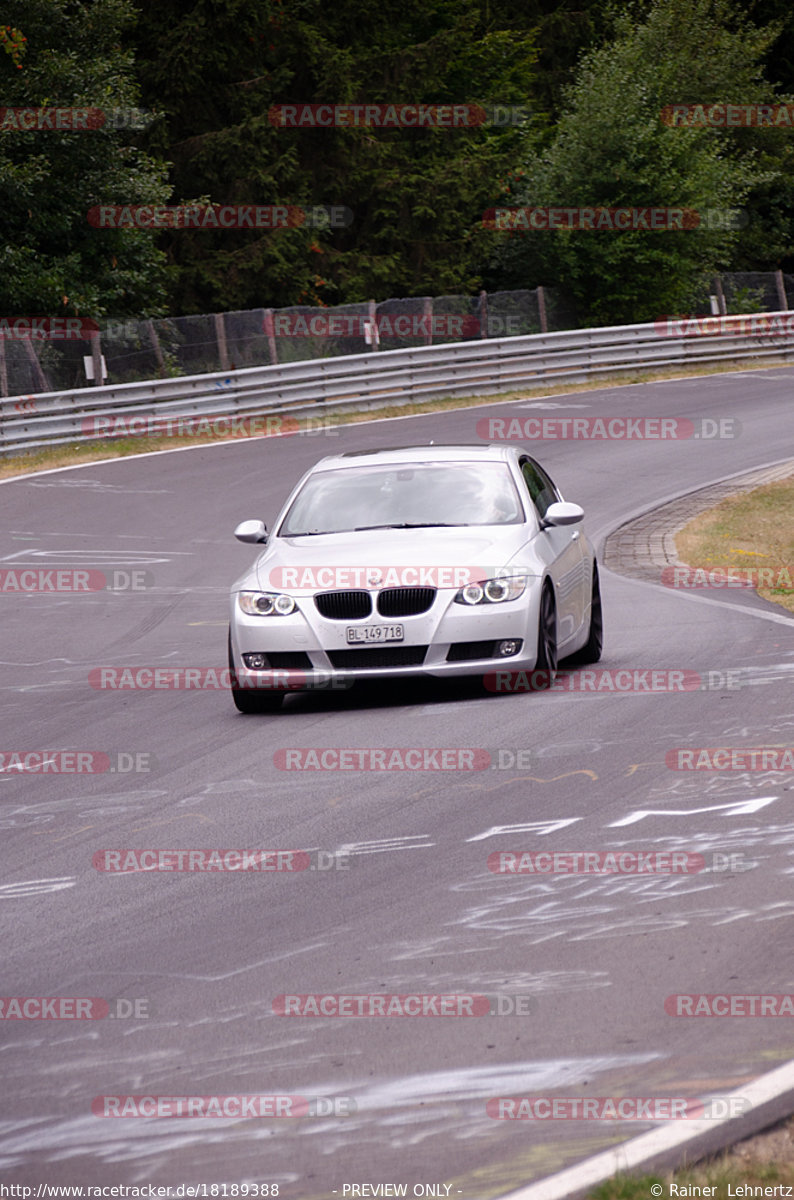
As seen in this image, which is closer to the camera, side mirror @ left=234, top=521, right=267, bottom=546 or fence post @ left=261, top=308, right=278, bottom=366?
side mirror @ left=234, top=521, right=267, bottom=546

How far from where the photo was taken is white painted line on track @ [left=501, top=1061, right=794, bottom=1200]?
11.7 ft

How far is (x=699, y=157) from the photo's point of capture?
4041 centimetres

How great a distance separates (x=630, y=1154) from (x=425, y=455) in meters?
8.05

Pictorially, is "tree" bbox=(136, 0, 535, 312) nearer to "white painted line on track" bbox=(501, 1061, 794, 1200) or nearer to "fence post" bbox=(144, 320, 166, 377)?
"fence post" bbox=(144, 320, 166, 377)

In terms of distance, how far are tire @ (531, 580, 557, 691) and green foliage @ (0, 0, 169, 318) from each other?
2513 cm

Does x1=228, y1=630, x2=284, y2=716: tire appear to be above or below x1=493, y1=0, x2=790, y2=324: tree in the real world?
below

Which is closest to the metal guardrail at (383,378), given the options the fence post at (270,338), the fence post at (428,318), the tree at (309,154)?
the fence post at (270,338)

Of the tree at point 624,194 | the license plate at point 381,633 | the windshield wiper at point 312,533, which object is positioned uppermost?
the tree at point 624,194

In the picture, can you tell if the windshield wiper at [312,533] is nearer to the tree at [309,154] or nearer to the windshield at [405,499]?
the windshield at [405,499]

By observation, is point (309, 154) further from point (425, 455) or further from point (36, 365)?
point (425, 455)

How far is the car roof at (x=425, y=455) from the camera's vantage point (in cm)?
1130

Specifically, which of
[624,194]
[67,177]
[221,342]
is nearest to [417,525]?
[221,342]

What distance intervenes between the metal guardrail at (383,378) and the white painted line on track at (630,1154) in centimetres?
2415

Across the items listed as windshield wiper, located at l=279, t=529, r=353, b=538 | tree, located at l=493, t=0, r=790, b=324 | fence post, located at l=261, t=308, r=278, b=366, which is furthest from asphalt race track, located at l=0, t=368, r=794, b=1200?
tree, located at l=493, t=0, r=790, b=324
